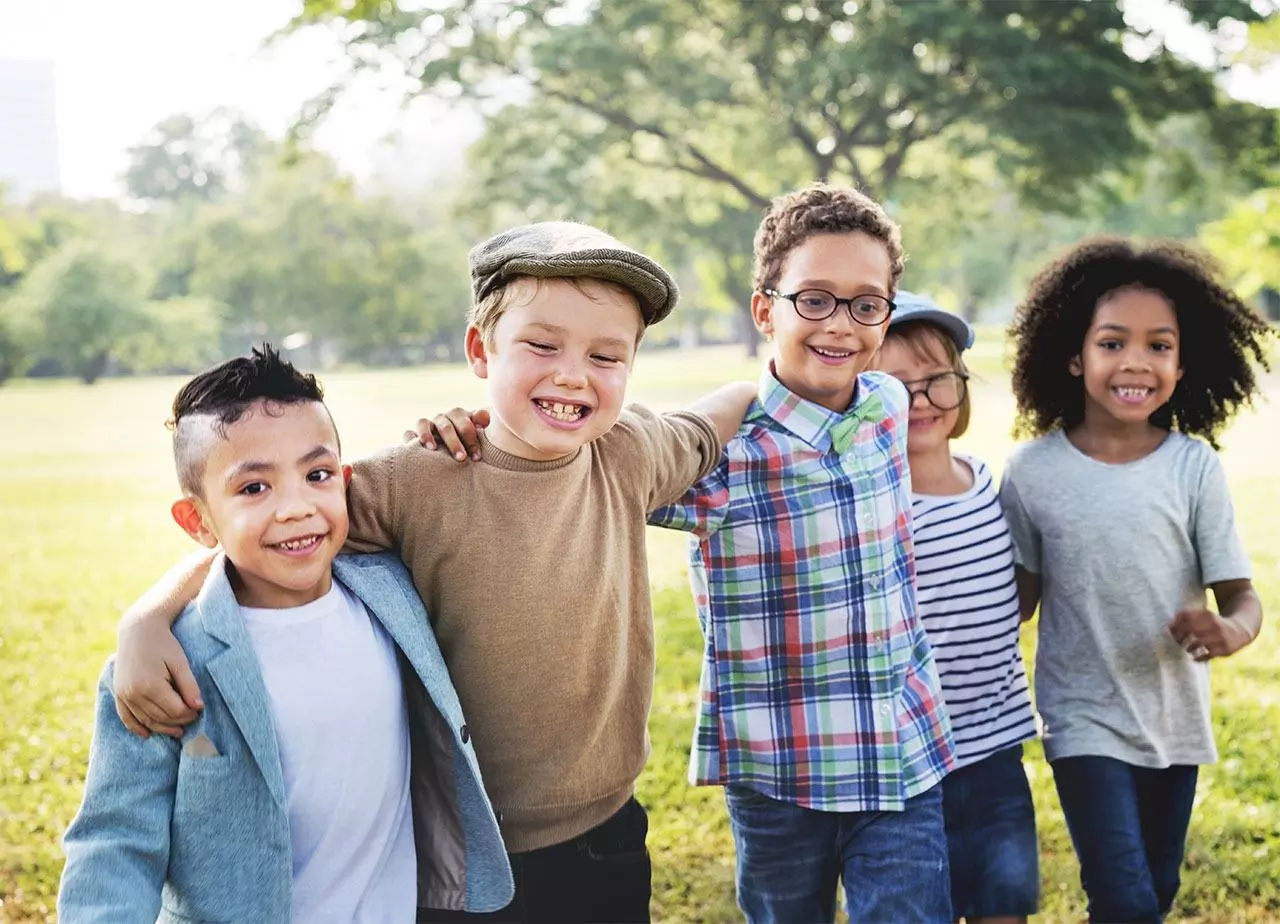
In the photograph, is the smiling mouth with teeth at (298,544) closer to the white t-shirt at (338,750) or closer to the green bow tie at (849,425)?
the white t-shirt at (338,750)

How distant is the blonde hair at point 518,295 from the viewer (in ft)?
6.80

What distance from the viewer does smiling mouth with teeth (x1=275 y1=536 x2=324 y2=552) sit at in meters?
1.91

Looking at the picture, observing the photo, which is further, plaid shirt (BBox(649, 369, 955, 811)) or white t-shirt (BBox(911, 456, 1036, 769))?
white t-shirt (BBox(911, 456, 1036, 769))

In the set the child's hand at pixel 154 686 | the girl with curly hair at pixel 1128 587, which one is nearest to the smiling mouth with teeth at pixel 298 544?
the child's hand at pixel 154 686

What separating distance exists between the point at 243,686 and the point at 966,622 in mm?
1618

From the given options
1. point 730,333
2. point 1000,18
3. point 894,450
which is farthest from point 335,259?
point 894,450

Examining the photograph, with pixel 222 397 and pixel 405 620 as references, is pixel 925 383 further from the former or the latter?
pixel 222 397

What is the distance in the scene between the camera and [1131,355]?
112 inches

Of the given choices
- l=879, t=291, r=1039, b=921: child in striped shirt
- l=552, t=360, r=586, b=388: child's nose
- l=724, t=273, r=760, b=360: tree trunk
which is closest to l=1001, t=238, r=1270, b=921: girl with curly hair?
l=879, t=291, r=1039, b=921: child in striped shirt

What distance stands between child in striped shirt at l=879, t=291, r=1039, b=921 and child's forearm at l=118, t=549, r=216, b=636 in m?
1.55

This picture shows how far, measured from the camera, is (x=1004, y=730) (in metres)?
2.73

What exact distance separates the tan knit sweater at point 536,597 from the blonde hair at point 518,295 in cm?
23

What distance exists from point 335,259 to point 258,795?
4688cm

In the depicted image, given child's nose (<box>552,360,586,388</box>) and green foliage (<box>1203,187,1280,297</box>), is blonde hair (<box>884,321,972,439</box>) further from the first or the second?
green foliage (<box>1203,187,1280,297</box>)
